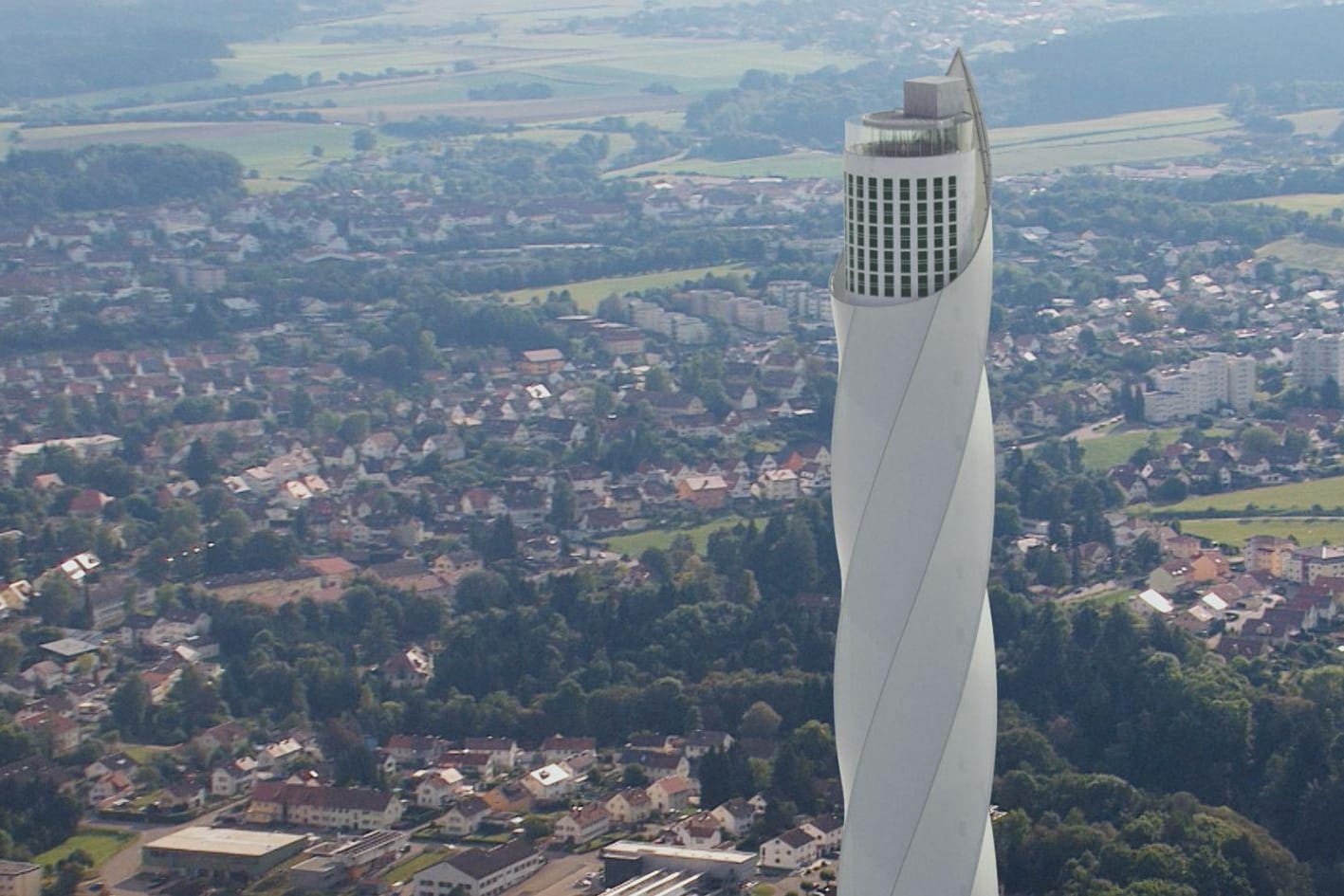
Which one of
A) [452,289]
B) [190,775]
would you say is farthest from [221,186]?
[190,775]

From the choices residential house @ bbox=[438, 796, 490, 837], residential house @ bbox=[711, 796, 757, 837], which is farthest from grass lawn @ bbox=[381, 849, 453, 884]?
residential house @ bbox=[711, 796, 757, 837]

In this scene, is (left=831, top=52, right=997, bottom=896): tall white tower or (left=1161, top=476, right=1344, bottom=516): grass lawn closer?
(left=831, top=52, right=997, bottom=896): tall white tower

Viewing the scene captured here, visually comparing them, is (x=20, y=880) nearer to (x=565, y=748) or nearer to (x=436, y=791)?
(x=436, y=791)

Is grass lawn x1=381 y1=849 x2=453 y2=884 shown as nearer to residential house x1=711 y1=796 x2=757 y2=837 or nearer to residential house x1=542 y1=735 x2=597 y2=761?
residential house x1=711 y1=796 x2=757 y2=837

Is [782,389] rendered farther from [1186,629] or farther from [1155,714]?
[1155,714]

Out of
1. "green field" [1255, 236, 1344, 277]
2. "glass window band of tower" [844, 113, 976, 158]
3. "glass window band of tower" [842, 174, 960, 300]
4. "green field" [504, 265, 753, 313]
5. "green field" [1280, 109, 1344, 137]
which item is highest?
"glass window band of tower" [844, 113, 976, 158]

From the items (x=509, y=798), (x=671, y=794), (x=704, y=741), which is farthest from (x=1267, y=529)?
(x=509, y=798)

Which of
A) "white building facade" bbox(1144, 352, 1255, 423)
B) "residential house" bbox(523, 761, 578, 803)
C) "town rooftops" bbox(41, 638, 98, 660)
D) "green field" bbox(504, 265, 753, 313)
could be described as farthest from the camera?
"green field" bbox(504, 265, 753, 313)
